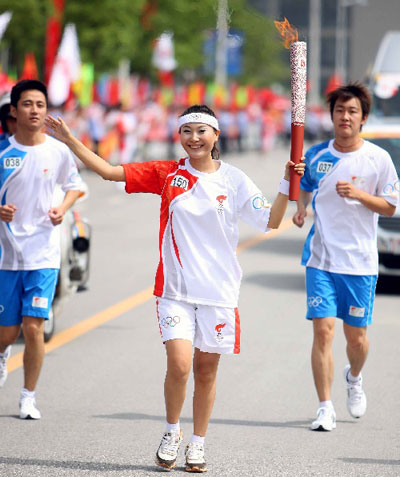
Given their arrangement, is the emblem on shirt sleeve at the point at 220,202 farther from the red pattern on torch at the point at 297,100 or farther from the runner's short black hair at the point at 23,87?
the runner's short black hair at the point at 23,87

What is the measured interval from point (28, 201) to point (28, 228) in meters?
0.16

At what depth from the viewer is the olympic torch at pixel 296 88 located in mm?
5285

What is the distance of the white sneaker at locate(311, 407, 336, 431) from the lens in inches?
255

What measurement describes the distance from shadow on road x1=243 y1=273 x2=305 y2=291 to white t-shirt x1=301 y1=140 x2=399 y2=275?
16.7ft

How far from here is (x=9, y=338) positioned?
6.81 m

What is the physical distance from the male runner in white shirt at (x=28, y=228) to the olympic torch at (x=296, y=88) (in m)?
1.85

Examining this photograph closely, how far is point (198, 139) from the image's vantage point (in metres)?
5.55

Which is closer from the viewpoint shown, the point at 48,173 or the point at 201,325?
the point at 201,325

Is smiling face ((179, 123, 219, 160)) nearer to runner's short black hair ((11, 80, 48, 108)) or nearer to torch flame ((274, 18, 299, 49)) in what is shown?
torch flame ((274, 18, 299, 49))

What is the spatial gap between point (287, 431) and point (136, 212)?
46.6ft

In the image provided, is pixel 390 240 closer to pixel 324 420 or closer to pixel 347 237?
pixel 347 237

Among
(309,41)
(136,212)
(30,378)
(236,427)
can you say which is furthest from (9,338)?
(136,212)

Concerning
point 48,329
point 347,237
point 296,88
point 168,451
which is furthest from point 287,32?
point 48,329

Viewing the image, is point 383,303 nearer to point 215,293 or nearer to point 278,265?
point 278,265
